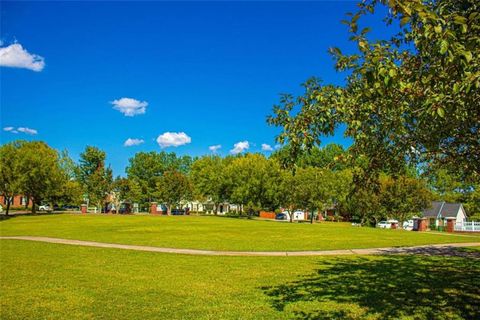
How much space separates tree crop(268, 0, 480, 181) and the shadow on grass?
300 cm

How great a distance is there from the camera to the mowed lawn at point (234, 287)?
827cm

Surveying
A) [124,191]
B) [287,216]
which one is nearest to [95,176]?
[124,191]

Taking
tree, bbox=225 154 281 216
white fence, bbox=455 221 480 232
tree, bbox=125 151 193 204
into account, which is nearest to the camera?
white fence, bbox=455 221 480 232

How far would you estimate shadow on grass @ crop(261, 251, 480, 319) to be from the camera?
8336 millimetres

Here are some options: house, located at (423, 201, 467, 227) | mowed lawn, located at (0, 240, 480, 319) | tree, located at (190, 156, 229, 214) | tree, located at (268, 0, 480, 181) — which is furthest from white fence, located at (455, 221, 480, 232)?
tree, located at (268, 0, 480, 181)

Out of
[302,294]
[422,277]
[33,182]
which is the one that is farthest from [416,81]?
[33,182]

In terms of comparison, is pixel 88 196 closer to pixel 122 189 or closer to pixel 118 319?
pixel 122 189

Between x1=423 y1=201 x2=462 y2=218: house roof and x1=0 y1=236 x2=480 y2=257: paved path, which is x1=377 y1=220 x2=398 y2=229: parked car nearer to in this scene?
x1=423 y1=201 x2=462 y2=218: house roof

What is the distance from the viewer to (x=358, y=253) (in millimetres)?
18391

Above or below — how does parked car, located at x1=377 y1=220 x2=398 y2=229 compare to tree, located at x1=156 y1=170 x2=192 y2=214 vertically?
below

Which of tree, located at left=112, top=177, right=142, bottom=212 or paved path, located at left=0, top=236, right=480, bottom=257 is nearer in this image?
paved path, located at left=0, top=236, right=480, bottom=257

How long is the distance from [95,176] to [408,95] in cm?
7556

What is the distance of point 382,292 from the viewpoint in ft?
33.5

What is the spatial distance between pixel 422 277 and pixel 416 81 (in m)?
8.55
